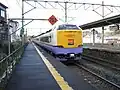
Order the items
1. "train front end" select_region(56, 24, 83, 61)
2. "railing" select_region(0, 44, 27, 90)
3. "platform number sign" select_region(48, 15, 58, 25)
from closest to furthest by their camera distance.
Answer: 1. "railing" select_region(0, 44, 27, 90)
2. "train front end" select_region(56, 24, 83, 61)
3. "platform number sign" select_region(48, 15, 58, 25)

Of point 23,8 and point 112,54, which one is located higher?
point 23,8

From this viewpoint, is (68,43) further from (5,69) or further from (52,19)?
(5,69)

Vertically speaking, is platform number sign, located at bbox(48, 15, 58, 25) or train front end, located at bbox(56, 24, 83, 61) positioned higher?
platform number sign, located at bbox(48, 15, 58, 25)

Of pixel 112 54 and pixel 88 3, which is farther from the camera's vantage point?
pixel 88 3

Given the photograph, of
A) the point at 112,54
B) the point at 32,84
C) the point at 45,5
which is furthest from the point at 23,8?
the point at 32,84

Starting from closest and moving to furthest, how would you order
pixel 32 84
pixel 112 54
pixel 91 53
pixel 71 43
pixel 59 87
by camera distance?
pixel 59 87 → pixel 32 84 → pixel 71 43 → pixel 112 54 → pixel 91 53

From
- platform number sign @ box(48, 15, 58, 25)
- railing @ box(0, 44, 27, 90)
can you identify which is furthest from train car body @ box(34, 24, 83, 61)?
railing @ box(0, 44, 27, 90)

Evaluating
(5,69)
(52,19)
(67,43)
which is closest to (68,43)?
(67,43)

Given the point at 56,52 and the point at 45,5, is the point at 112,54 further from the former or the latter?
the point at 45,5

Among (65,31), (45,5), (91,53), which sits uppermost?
(45,5)

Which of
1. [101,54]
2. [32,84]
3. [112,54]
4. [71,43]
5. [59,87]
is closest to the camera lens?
[59,87]

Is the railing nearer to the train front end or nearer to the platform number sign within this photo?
the train front end

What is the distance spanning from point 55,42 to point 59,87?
13.2m

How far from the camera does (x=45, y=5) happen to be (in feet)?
105
